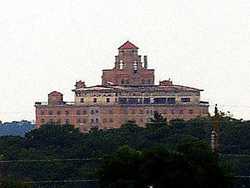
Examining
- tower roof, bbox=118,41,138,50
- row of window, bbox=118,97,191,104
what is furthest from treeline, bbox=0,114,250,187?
tower roof, bbox=118,41,138,50

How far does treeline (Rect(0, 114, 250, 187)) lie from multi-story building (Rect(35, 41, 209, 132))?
5626 cm

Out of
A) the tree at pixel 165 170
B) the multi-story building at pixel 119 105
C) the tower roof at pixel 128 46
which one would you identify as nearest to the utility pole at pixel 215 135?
the tree at pixel 165 170

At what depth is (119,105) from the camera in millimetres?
172500

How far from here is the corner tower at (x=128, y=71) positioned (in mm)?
181875

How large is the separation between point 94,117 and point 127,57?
15.8m

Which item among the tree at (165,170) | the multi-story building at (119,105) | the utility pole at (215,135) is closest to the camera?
the tree at (165,170)

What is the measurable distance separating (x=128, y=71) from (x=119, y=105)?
11.2 m

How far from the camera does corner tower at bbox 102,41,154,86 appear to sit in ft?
597

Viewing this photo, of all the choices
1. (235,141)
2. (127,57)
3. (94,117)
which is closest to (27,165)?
(235,141)

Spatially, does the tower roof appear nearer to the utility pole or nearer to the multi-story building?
the multi-story building

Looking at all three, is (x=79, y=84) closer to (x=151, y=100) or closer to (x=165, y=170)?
(x=151, y=100)

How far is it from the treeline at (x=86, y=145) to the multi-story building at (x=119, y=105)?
185 feet

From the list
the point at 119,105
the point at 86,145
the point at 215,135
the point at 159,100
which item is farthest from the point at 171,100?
the point at 215,135

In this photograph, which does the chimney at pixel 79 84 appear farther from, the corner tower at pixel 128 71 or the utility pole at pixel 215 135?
the utility pole at pixel 215 135
